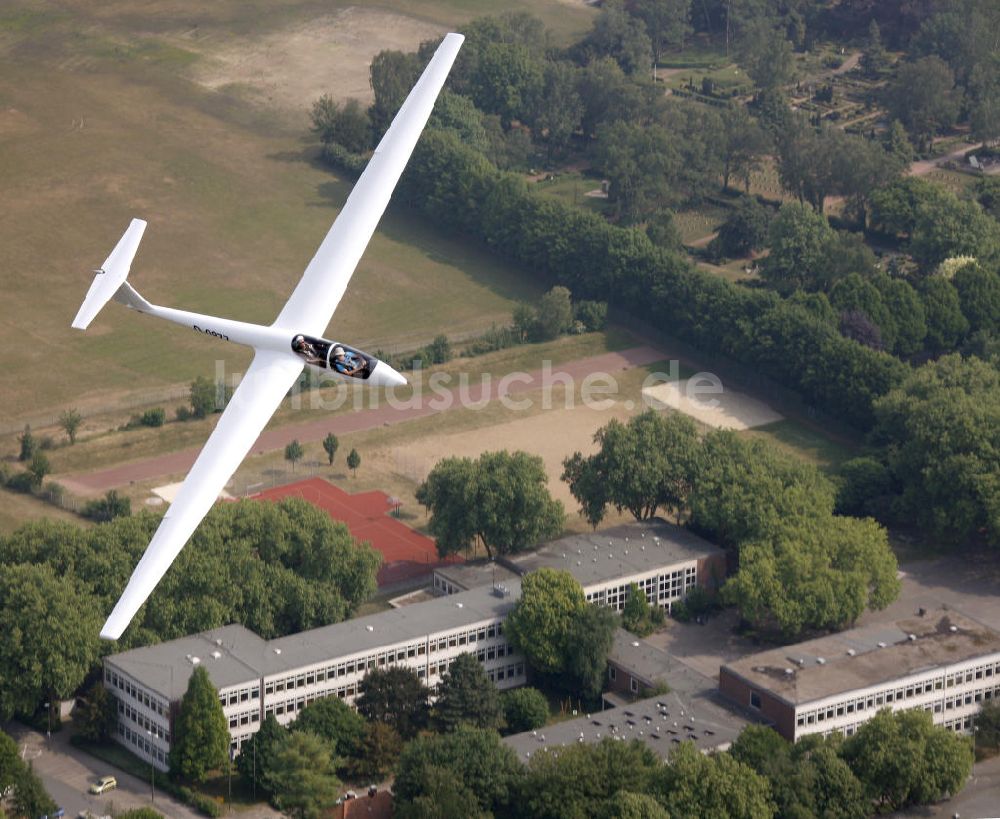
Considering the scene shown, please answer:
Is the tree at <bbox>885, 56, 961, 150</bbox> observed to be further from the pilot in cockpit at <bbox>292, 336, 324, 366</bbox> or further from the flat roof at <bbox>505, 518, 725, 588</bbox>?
the pilot in cockpit at <bbox>292, 336, 324, 366</bbox>

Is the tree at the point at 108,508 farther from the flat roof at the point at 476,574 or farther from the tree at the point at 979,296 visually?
the tree at the point at 979,296

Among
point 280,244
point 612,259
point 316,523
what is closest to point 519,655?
point 316,523

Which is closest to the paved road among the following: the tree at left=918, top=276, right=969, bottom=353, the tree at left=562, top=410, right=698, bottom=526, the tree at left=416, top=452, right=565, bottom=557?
the tree at left=416, top=452, right=565, bottom=557

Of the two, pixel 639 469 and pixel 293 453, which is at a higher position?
pixel 639 469

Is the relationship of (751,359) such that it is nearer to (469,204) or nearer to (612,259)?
(612,259)

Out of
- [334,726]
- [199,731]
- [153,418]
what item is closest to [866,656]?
[334,726]

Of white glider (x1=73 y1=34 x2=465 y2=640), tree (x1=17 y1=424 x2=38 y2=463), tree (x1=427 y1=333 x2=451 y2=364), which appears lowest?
tree (x1=17 y1=424 x2=38 y2=463)

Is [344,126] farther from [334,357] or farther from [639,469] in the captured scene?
[334,357]
